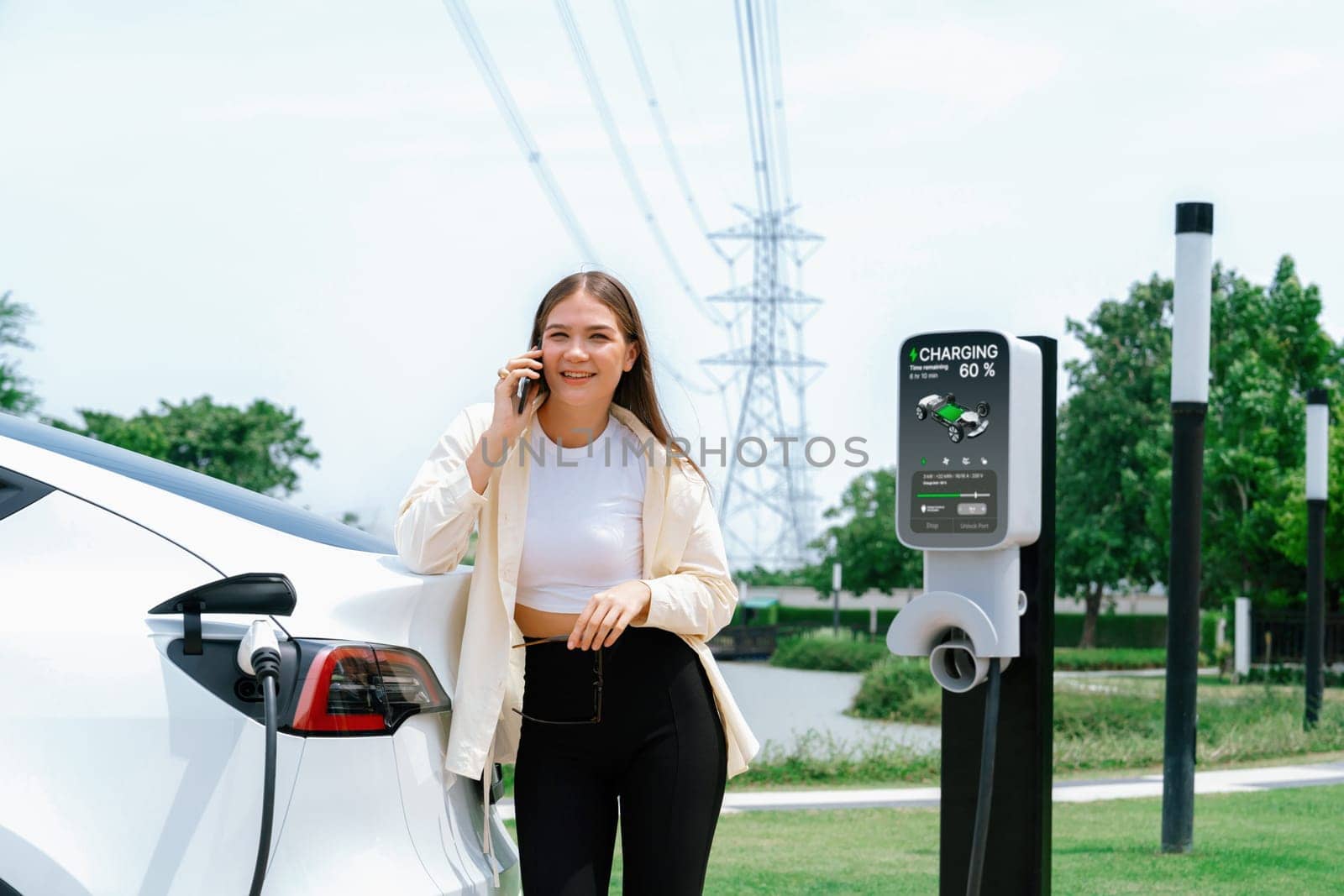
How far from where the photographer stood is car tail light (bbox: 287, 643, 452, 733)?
7.48 ft

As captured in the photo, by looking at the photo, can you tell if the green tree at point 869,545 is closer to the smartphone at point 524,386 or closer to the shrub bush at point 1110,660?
the shrub bush at point 1110,660

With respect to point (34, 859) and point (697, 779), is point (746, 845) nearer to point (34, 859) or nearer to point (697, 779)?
point (697, 779)

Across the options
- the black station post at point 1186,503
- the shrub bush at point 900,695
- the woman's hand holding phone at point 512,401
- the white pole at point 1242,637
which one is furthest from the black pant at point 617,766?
the white pole at point 1242,637

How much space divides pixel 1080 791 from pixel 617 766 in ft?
26.8

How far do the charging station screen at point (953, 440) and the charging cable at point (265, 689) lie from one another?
161 centimetres

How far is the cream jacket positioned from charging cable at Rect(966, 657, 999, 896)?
0.60 meters

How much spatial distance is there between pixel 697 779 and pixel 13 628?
1.31 meters

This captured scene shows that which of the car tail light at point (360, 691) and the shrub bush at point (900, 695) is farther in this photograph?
the shrub bush at point (900, 695)

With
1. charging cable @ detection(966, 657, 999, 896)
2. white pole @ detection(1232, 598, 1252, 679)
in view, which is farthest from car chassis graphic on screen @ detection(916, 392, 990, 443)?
white pole @ detection(1232, 598, 1252, 679)

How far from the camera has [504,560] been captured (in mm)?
2766

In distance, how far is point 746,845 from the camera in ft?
24.7

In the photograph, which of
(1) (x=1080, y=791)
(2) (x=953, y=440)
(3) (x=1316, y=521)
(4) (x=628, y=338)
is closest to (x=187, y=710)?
(4) (x=628, y=338)

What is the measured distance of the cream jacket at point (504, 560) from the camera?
2.63 metres

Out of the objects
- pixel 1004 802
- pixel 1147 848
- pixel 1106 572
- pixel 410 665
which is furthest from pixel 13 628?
pixel 1106 572
